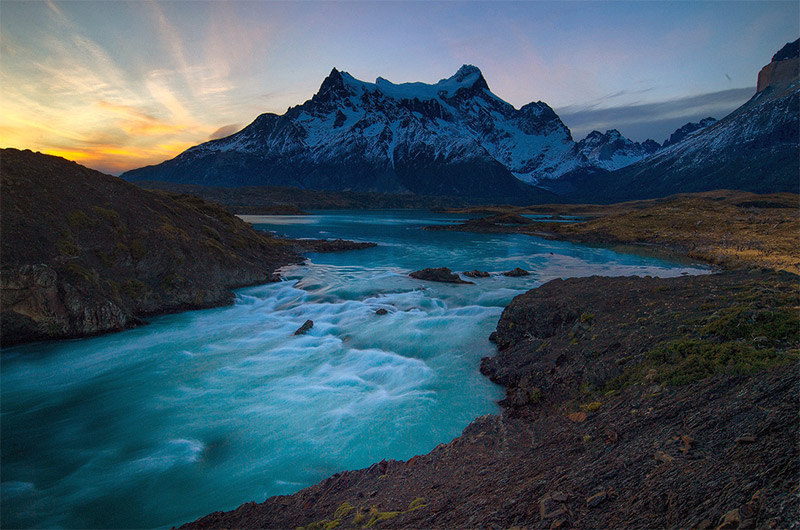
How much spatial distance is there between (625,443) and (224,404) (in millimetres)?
A: 12226

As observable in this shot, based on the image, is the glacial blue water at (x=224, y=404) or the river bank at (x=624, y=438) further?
the glacial blue water at (x=224, y=404)

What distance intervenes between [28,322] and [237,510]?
15.9 metres

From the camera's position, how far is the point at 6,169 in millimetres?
20859

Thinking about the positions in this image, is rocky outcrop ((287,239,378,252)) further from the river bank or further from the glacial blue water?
the river bank

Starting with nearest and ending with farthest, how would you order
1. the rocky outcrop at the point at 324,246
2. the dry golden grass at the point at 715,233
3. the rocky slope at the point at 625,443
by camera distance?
the rocky slope at the point at 625,443
the dry golden grass at the point at 715,233
the rocky outcrop at the point at 324,246

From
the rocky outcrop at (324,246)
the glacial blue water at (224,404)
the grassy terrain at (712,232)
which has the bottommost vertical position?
the grassy terrain at (712,232)

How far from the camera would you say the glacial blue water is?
930 centimetres

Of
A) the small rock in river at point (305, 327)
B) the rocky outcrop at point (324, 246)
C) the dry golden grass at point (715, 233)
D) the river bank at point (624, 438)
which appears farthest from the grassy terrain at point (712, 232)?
the rocky outcrop at point (324, 246)

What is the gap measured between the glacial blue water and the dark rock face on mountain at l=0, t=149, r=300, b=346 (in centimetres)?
131

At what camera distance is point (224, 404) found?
13117mm

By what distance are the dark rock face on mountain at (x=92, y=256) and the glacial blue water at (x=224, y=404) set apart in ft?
4.29

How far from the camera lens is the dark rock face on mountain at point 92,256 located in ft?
55.1

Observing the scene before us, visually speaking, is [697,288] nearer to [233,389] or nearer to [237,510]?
[237,510]

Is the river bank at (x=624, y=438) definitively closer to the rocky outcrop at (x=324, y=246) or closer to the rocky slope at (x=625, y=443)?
the rocky slope at (x=625, y=443)
